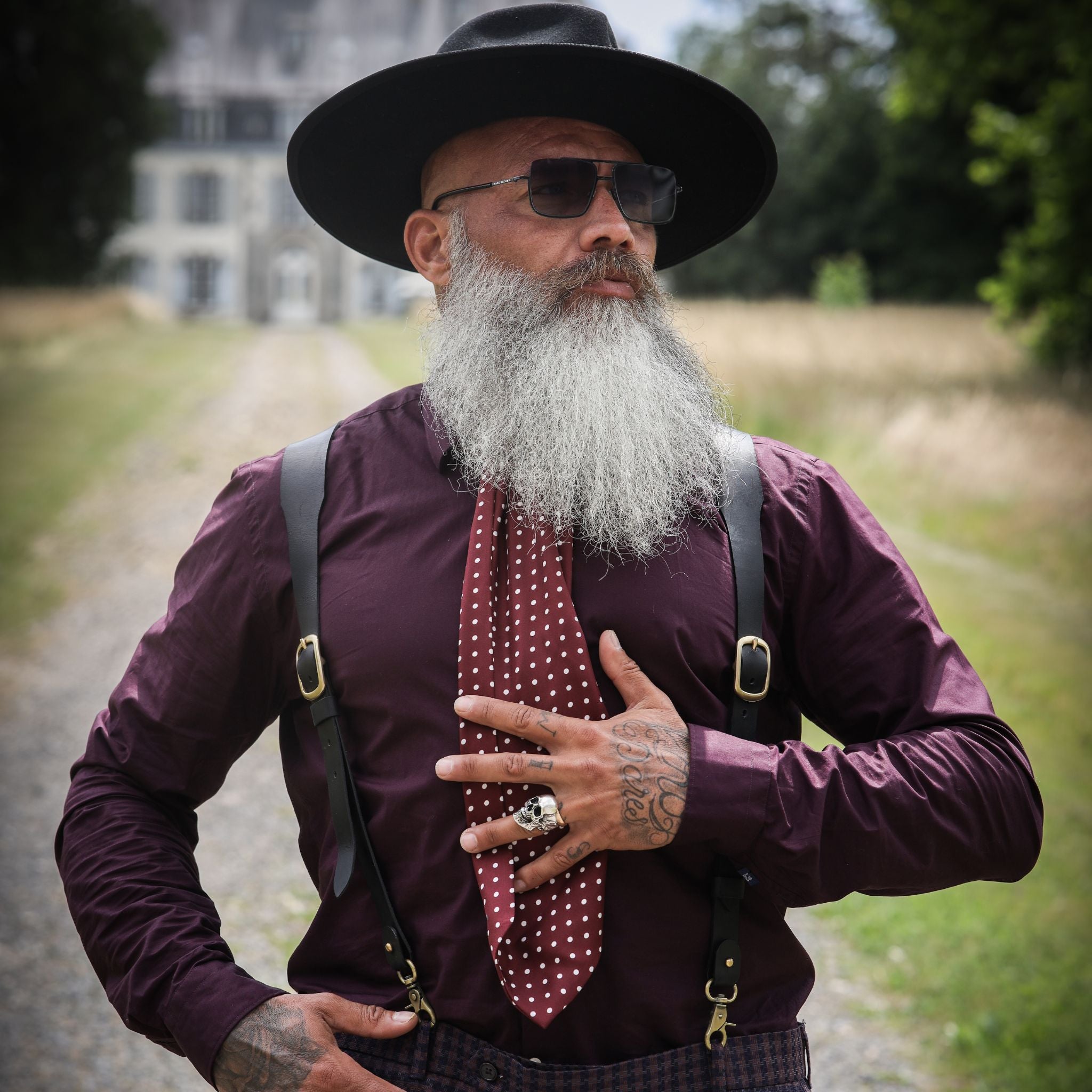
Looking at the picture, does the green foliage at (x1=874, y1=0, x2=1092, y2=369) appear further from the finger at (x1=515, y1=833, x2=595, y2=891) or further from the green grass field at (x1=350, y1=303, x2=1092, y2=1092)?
the finger at (x1=515, y1=833, x2=595, y2=891)

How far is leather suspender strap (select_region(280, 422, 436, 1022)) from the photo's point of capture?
1.65 m

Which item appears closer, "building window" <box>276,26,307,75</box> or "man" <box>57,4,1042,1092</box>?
"man" <box>57,4,1042,1092</box>

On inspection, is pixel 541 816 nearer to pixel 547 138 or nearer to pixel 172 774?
pixel 172 774

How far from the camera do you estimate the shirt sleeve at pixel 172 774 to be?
1.65m

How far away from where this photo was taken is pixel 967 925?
4508mm

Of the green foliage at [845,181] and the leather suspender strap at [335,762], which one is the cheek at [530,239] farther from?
the green foliage at [845,181]

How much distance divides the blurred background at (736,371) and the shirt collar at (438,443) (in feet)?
2.10

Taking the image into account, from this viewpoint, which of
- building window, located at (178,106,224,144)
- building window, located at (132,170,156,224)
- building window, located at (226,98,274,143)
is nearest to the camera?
building window, located at (132,170,156,224)

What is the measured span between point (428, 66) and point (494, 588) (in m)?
0.95

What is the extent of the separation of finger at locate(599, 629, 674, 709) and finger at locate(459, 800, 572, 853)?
0.77 ft

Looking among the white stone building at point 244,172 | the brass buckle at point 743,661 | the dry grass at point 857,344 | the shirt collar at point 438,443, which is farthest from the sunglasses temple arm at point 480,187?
the white stone building at point 244,172

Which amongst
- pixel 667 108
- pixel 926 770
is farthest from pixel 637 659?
pixel 667 108

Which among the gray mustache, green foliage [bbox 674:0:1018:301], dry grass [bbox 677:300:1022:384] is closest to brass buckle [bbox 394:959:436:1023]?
the gray mustache

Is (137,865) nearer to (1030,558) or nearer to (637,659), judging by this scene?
(637,659)
